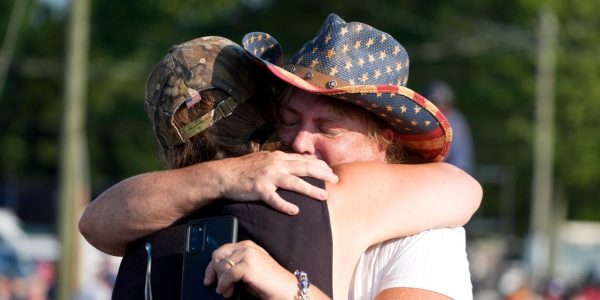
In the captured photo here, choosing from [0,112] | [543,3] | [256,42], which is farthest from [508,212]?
[256,42]

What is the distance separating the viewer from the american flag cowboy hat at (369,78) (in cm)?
290

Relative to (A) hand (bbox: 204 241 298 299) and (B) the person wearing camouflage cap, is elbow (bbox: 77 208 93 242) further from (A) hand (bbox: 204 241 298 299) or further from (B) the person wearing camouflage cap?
(A) hand (bbox: 204 241 298 299)

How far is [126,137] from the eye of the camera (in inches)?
1527

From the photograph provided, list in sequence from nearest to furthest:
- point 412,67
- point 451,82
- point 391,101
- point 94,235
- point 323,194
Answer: point 323,194
point 391,101
point 94,235
point 412,67
point 451,82

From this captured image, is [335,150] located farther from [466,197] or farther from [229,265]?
[229,265]

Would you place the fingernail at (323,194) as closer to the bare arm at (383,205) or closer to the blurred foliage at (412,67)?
the bare arm at (383,205)

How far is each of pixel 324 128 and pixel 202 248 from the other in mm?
505

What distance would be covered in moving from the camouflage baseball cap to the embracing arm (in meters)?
0.31

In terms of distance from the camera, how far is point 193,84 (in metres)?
2.83

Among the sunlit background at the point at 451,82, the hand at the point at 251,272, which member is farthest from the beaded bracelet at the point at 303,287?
the sunlit background at the point at 451,82

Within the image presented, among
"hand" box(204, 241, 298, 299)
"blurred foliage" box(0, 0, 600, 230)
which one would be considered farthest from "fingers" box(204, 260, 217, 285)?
"blurred foliage" box(0, 0, 600, 230)

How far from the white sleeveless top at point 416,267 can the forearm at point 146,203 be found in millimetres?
385

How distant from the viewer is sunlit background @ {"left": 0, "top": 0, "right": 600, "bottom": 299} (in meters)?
34.7

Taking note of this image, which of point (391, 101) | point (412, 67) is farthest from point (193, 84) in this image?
point (412, 67)
